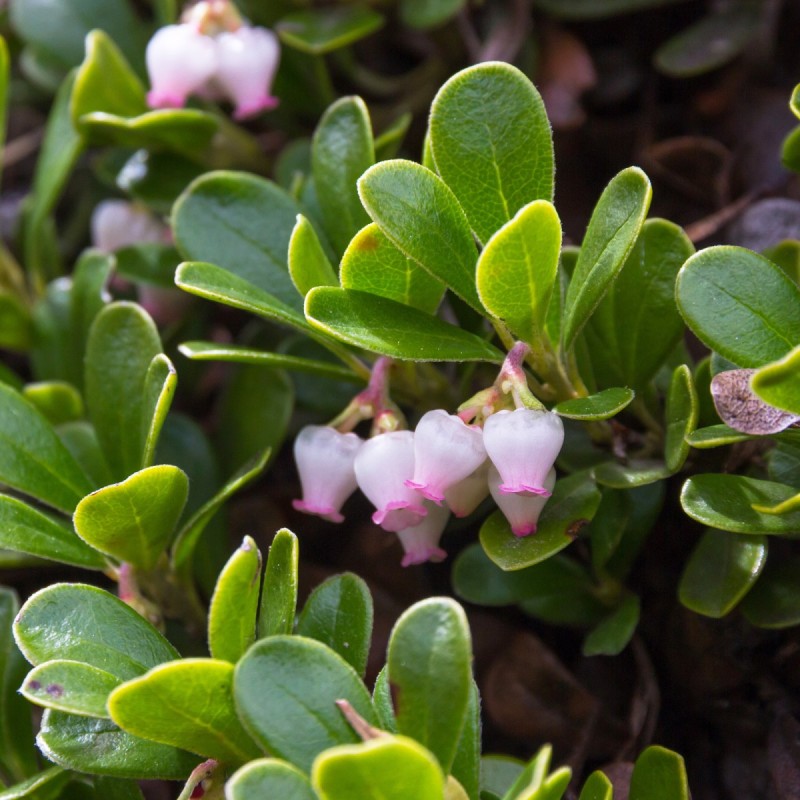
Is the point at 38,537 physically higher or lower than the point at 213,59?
lower

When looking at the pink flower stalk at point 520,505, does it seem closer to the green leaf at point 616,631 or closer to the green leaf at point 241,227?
the green leaf at point 616,631

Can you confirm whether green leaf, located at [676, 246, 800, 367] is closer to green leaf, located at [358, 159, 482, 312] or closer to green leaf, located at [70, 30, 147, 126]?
green leaf, located at [358, 159, 482, 312]

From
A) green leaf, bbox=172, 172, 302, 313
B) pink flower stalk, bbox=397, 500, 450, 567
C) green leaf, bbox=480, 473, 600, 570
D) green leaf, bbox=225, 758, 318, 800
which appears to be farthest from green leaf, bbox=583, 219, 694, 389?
green leaf, bbox=225, 758, 318, 800

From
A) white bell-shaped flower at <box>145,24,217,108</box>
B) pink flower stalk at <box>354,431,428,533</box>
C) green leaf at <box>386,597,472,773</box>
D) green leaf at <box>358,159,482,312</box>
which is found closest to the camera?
green leaf at <box>386,597,472,773</box>

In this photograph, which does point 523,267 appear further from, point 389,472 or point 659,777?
point 659,777

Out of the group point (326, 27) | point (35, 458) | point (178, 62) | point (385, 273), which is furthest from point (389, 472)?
point (326, 27)

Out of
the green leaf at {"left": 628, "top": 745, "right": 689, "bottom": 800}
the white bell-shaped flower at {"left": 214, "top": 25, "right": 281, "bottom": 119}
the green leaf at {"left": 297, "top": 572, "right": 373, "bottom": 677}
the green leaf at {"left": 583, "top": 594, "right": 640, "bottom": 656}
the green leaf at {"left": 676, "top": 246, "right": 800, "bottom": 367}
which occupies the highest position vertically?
the white bell-shaped flower at {"left": 214, "top": 25, "right": 281, "bottom": 119}
